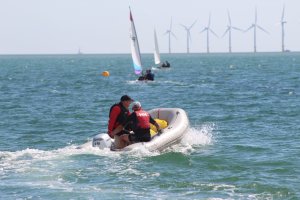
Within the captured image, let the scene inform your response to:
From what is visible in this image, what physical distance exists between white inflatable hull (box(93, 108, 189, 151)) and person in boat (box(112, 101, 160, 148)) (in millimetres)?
211

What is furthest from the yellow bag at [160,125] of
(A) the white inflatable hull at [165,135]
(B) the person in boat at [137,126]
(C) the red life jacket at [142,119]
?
(C) the red life jacket at [142,119]

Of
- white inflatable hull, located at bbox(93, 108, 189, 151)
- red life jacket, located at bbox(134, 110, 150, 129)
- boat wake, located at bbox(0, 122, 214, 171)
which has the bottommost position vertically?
boat wake, located at bbox(0, 122, 214, 171)

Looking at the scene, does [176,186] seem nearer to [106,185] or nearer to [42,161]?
[106,185]

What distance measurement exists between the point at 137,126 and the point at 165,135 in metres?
1.20

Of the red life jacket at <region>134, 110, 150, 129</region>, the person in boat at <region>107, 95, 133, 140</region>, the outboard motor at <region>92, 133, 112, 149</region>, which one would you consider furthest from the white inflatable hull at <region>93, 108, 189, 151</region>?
the red life jacket at <region>134, 110, 150, 129</region>

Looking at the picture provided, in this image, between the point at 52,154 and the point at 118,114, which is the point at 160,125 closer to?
the point at 118,114

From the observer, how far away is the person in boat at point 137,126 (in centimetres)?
1638

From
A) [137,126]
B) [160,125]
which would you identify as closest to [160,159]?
[137,126]

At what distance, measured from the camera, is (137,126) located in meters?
16.4

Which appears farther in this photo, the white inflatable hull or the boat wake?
the white inflatable hull

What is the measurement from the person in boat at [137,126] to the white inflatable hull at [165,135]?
211mm

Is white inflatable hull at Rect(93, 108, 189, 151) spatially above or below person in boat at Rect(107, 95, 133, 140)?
below

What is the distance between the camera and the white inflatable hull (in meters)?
16.4

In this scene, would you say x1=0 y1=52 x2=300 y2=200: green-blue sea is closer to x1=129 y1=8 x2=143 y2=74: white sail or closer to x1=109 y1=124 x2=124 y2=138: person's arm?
x1=109 y1=124 x2=124 y2=138: person's arm
